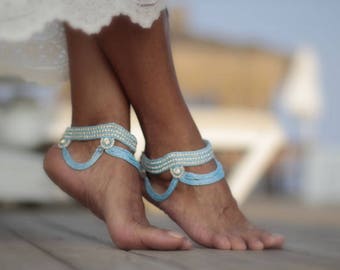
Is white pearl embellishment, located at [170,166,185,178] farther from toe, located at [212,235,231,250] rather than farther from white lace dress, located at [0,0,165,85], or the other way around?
white lace dress, located at [0,0,165,85]

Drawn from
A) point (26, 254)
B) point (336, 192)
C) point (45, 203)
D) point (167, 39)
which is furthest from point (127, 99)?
point (336, 192)

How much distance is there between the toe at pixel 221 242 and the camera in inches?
33.8

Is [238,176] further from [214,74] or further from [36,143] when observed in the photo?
[36,143]

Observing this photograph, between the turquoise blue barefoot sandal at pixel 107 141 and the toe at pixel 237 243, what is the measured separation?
159mm

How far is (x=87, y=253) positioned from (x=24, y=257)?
2.9 inches

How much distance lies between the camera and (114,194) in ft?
2.78

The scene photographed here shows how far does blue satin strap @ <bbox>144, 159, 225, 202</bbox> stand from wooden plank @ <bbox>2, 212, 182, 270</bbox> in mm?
99

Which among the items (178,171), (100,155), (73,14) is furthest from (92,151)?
(73,14)

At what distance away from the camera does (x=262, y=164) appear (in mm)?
3121

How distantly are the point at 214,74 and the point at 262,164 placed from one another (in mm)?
660

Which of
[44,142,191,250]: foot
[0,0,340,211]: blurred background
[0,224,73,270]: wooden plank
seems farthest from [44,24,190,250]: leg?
[0,0,340,211]: blurred background

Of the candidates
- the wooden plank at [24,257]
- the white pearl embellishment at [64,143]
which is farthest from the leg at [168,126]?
the wooden plank at [24,257]

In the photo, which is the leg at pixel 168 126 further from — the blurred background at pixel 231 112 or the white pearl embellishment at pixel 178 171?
the blurred background at pixel 231 112

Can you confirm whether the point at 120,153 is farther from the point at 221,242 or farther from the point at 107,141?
the point at 221,242
